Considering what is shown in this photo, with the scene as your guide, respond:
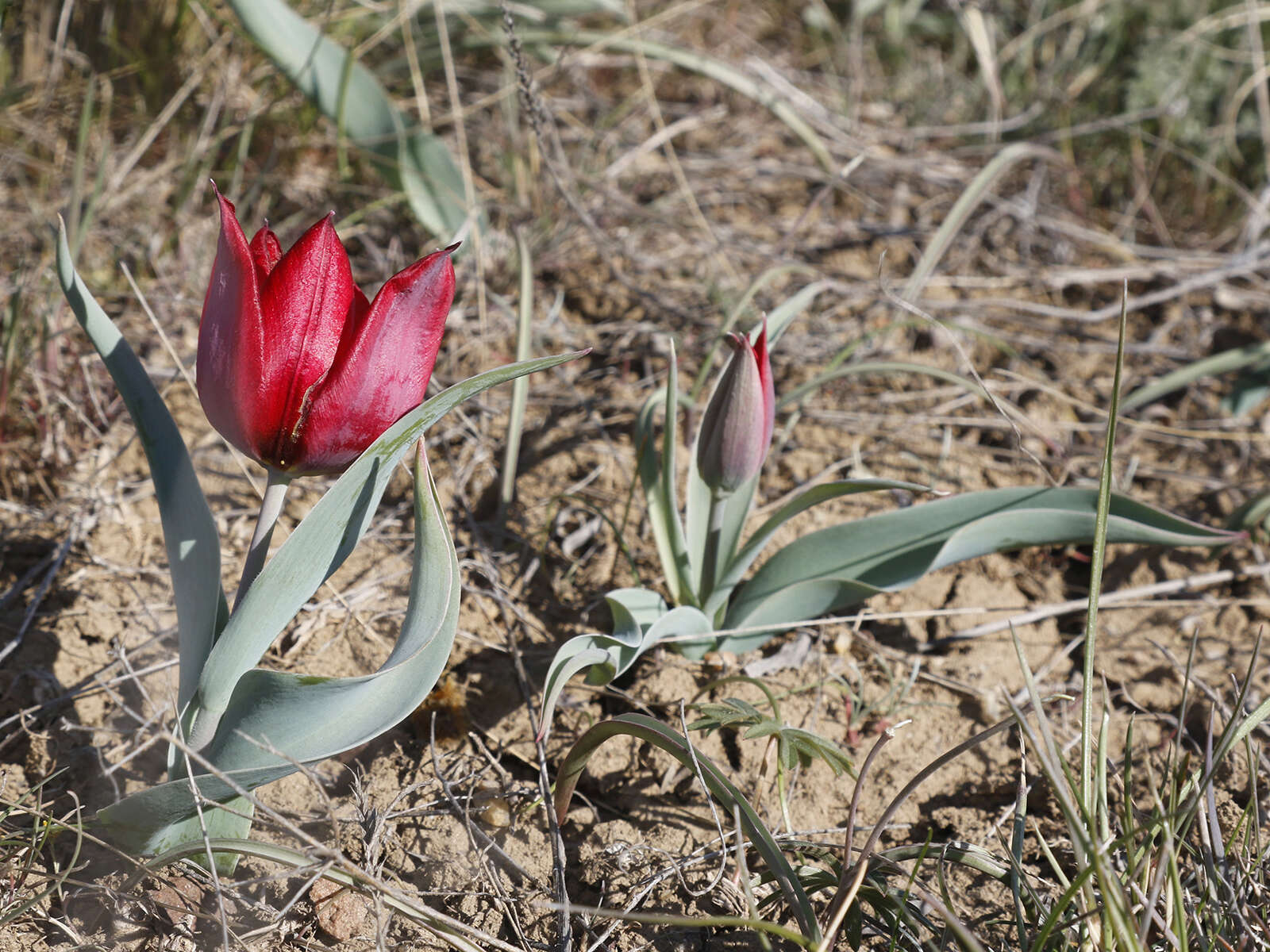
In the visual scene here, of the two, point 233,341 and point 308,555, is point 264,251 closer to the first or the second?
point 233,341

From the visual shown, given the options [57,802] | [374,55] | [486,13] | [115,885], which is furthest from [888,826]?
[374,55]

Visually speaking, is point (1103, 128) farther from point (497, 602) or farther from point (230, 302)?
point (230, 302)

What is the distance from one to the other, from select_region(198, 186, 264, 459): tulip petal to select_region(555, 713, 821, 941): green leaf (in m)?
0.56

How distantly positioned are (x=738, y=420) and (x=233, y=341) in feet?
2.19

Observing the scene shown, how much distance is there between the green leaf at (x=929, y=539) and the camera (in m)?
1.50

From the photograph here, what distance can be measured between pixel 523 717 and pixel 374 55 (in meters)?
2.01

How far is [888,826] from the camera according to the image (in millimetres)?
1499

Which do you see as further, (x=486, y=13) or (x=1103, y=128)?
(x=1103, y=128)

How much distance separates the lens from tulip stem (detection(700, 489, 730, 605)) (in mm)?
1530

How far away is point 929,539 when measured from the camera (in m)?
1.56

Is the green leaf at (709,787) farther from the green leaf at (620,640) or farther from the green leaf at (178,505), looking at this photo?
the green leaf at (178,505)

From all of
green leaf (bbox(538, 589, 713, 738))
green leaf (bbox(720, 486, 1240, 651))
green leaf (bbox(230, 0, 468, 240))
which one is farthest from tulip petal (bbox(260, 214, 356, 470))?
green leaf (bbox(230, 0, 468, 240))

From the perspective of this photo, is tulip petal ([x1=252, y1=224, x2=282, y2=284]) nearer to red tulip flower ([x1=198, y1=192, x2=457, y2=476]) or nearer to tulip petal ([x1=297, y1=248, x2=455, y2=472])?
red tulip flower ([x1=198, y1=192, x2=457, y2=476])

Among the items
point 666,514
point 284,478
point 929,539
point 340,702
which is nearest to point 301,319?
point 284,478
